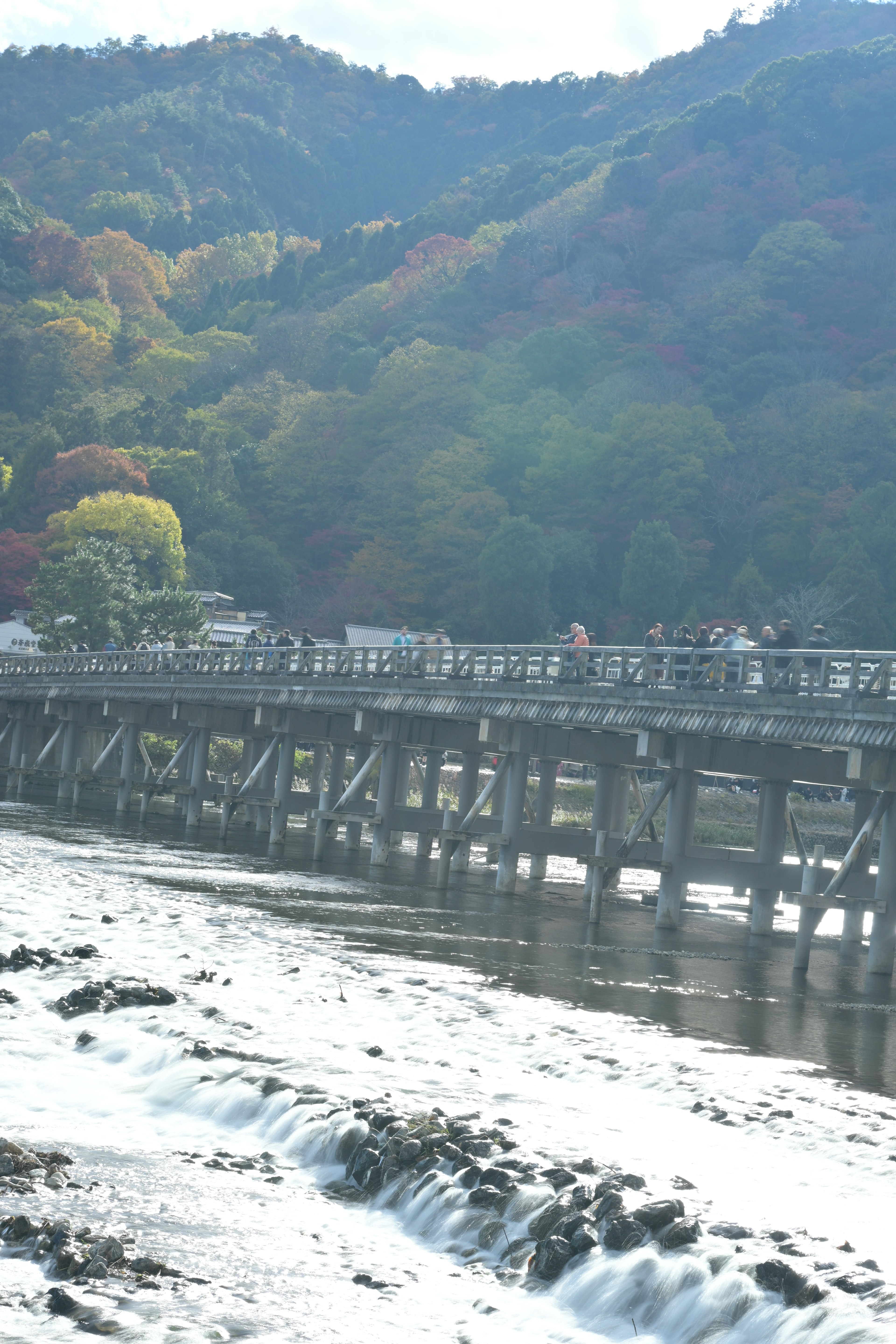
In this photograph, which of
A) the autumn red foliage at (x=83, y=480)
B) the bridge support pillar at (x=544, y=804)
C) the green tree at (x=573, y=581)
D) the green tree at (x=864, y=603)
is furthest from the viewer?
the autumn red foliage at (x=83, y=480)

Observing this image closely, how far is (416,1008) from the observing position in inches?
531

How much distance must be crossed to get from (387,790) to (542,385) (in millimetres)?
58775

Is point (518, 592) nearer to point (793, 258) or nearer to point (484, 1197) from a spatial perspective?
point (793, 258)

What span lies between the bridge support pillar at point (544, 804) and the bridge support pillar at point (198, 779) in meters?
9.90

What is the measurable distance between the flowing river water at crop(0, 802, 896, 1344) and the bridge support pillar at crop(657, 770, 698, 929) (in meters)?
3.23

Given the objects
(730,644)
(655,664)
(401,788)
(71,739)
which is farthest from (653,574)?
(730,644)

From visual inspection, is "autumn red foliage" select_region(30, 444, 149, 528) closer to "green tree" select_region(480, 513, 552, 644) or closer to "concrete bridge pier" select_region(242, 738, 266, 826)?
"green tree" select_region(480, 513, 552, 644)

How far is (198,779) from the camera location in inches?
1539

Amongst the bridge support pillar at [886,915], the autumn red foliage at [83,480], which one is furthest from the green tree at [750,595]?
the bridge support pillar at [886,915]

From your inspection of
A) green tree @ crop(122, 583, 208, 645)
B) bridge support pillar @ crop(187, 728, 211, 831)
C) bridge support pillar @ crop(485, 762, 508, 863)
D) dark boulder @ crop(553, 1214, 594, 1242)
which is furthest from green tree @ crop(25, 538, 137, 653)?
dark boulder @ crop(553, 1214, 594, 1242)

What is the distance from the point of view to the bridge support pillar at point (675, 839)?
875 inches

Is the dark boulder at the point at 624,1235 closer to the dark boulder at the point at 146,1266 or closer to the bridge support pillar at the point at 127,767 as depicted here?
the dark boulder at the point at 146,1266

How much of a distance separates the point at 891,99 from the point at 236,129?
105460mm

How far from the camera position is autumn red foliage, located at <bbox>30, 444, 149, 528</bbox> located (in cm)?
8431
